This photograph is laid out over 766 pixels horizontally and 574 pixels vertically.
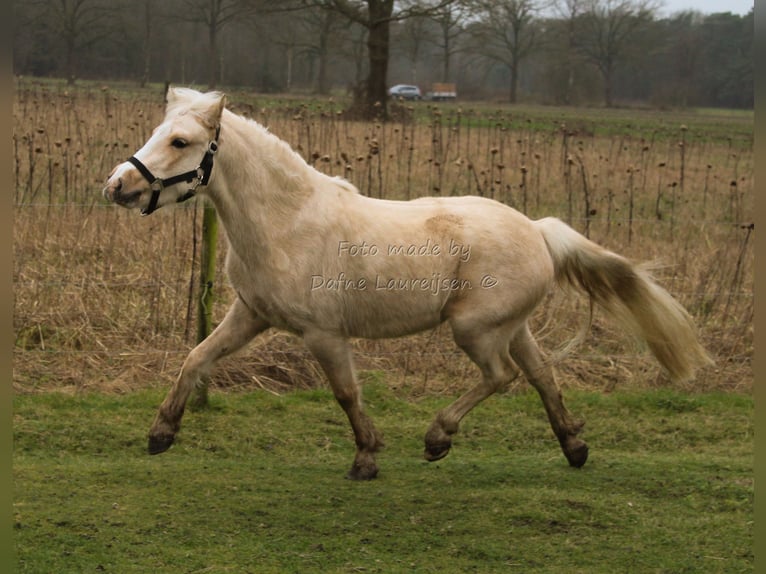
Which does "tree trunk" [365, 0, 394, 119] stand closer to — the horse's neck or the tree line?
the tree line

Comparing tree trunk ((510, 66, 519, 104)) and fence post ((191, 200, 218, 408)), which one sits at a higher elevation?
tree trunk ((510, 66, 519, 104))

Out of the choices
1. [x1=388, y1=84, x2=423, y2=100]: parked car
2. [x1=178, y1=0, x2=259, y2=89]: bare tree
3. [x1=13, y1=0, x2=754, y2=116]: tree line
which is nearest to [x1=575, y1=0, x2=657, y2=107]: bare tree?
[x1=13, y1=0, x2=754, y2=116]: tree line

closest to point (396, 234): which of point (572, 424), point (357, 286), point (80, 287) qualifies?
point (357, 286)

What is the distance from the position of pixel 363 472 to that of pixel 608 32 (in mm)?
30015

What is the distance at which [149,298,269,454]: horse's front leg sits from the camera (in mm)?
4531

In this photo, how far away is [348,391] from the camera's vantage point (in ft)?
15.2

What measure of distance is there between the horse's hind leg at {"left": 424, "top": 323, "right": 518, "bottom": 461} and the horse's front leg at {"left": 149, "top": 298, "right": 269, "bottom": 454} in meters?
1.02

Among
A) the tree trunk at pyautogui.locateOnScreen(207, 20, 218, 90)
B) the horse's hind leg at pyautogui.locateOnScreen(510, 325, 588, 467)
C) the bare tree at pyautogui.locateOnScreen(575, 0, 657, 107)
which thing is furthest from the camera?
the bare tree at pyautogui.locateOnScreen(575, 0, 657, 107)

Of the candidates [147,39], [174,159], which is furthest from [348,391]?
[147,39]

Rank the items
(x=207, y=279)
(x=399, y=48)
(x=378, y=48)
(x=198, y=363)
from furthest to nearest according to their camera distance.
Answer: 1. (x=399, y=48)
2. (x=378, y=48)
3. (x=207, y=279)
4. (x=198, y=363)

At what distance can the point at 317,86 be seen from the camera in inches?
625

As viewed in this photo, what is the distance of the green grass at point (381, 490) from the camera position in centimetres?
390

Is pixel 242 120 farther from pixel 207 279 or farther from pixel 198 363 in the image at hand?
pixel 207 279

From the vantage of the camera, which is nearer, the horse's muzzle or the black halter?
the horse's muzzle
